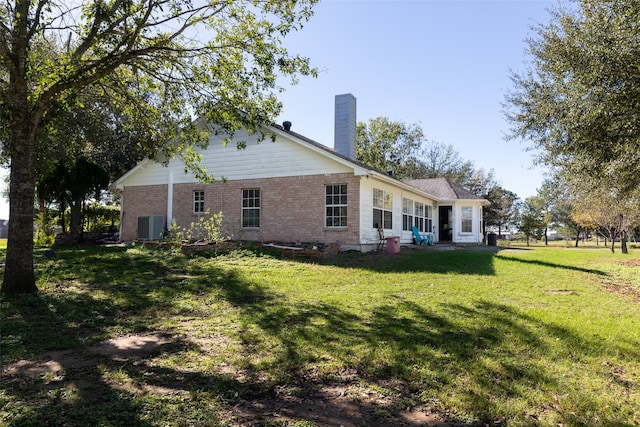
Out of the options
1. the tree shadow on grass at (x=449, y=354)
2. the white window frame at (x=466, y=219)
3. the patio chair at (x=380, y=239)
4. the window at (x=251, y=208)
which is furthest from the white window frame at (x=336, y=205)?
the white window frame at (x=466, y=219)

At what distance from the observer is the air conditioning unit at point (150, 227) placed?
1705 centimetres

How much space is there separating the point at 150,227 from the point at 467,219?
17.9 m

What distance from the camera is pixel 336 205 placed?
1481cm

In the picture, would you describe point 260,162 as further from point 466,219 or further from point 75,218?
point 466,219

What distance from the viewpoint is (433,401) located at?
122 inches

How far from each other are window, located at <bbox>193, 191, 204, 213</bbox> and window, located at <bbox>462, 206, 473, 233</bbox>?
51.0 ft

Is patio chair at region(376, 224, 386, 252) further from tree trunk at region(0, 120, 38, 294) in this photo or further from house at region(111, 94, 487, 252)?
tree trunk at region(0, 120, 38, 294)

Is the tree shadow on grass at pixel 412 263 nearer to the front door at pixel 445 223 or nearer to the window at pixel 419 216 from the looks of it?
the window at pixel 419 216

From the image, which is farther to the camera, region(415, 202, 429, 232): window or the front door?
the front door

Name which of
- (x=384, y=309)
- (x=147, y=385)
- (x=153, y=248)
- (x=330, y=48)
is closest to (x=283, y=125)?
(x=330, y=48)

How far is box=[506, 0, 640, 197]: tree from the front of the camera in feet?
26.6

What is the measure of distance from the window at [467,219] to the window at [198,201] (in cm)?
1555

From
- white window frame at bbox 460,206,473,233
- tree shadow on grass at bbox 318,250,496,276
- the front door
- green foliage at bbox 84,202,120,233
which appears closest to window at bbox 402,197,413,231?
tree shadow on grass at bbox 318,250,496,276

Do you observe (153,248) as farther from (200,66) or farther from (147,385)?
(147,385)
